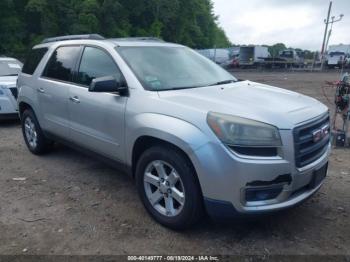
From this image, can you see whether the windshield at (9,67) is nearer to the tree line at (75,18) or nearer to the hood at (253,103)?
the hood at (253,103)

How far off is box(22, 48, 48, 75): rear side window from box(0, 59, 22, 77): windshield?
3525 millimetres

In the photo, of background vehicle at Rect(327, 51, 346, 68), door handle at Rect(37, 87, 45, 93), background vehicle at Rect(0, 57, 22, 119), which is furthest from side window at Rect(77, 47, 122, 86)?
background vehicle at Rect(327, 51, 346, 68)

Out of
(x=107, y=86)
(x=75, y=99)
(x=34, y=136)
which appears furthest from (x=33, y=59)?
(x=107, y=86)

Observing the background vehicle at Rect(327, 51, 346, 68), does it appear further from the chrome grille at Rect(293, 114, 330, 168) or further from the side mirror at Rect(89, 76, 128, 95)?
the side mirror at Rect(89, 76, 128, 95)

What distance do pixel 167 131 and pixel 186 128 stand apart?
20 centimetres

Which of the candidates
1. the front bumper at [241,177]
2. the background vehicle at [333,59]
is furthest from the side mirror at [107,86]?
the background vehicle at [333,59]

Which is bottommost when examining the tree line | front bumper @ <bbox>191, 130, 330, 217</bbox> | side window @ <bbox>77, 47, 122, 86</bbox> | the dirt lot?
the dirt lot

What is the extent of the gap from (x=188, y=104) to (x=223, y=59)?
40200 millimetres

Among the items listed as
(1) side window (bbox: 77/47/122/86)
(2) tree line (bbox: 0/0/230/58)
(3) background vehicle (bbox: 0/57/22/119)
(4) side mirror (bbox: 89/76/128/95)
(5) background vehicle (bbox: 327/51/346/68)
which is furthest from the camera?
(5) background vehicle (bbox: 327/51/346/68)

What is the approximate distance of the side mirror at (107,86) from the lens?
11.9 feet

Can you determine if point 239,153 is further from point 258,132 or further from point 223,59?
point 223,59

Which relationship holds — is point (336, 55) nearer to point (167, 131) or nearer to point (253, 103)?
point (253, 103)

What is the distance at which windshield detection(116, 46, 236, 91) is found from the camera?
3.81m

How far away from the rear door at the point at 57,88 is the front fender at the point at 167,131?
144 cm
